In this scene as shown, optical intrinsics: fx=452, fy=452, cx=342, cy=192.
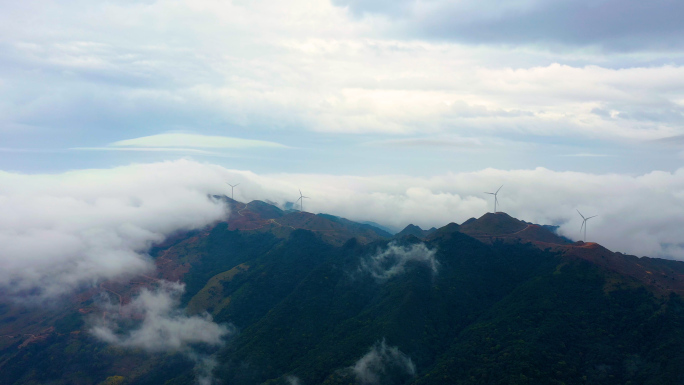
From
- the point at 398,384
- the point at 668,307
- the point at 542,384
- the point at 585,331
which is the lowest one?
the point at 398,384

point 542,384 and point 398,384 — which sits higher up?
point 542,384

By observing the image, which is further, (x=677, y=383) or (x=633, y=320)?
(x=633, y=320)

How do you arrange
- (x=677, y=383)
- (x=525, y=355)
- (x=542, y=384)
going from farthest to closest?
(x=525, y=355), (x=542, y=384), (x=677, y=383)

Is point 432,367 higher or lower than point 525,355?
lower

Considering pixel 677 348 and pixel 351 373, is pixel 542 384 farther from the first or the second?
pixel 351 373

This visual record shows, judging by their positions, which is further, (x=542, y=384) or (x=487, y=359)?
(x=487, y=359)

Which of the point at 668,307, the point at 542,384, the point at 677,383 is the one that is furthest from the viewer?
the point at 668,307

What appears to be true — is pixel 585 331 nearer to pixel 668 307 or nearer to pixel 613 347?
pixel 613 347

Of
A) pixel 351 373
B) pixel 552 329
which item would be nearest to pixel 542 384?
pixel 552 329

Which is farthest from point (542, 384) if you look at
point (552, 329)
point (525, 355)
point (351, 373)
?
point (351, 373)
